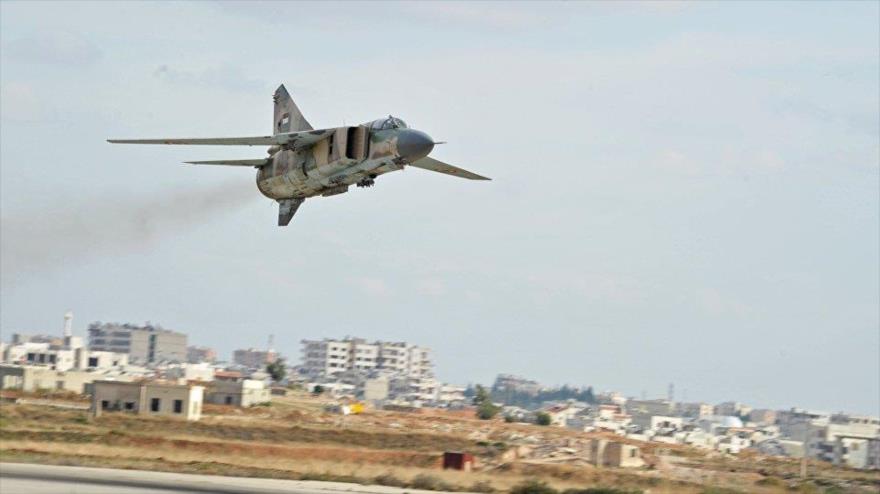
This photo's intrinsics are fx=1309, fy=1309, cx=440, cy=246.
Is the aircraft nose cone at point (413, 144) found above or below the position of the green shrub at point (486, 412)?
above

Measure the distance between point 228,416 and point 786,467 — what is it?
135ft

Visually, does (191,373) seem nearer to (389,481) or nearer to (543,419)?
(543,419)

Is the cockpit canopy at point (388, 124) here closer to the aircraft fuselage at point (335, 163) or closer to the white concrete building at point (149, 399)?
the aircraft fuselage at point (335, 163)

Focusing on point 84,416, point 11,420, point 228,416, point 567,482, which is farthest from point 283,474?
point 228,416

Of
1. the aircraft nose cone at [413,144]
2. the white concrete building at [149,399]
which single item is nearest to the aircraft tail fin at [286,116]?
the aircraft nose cone at [413,144]

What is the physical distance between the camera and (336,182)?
47344 millimetres

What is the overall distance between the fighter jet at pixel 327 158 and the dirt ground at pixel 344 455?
1058 cm

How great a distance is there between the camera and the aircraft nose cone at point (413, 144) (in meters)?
42.6

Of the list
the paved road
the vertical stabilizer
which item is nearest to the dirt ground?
the paved road

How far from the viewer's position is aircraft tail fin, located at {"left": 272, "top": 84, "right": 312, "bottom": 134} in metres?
53.7

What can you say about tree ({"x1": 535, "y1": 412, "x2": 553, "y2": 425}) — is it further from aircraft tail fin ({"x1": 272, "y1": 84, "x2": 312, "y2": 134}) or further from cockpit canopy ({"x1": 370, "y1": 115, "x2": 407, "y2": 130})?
cockpit canopy ({"x1": 370, "y1": 115, "x2": 407, "y2": 130})

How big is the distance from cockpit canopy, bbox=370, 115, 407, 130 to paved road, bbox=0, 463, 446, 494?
39.6ft

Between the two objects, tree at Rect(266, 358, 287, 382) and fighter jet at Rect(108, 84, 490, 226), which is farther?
tree at Rect(266, 358, 287, 382)

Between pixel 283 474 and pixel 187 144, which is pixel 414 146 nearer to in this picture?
pixel 187 144
